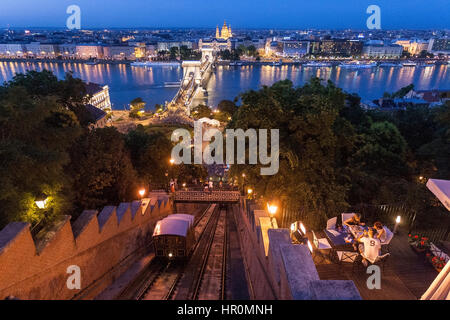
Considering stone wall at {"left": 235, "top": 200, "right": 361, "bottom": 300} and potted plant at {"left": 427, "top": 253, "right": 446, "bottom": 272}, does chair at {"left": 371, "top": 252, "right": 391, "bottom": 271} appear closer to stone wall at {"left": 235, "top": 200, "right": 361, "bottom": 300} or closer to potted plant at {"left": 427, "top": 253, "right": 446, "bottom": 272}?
potted plant at {"left": 427, "top": 253, "right": 446, "bottom": 272}

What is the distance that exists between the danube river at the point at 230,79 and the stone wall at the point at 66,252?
43.4m

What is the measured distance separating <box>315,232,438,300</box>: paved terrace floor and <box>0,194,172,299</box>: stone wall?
4.73 m

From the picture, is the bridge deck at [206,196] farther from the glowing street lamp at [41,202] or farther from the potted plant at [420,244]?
the potted plant at [420,244]

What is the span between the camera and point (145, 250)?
352 inches

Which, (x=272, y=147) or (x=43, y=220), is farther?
(x=272, y=147)

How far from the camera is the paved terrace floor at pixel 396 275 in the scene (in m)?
4.68

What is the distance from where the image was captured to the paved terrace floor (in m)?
4.68

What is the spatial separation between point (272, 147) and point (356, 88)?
6604cm

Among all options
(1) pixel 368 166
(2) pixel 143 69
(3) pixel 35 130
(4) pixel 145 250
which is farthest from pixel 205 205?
(2) pixel 143 69

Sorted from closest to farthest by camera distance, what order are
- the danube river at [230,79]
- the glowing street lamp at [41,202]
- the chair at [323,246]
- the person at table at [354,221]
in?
the glowing street lamp at [41,202] < the chair at [323,246] < the person at table at [354,221] < the danube river at [230,79]

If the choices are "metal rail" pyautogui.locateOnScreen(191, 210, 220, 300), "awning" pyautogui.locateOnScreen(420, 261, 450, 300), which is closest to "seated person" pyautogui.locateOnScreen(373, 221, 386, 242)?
"awning" pyautogui.locateOnScreen(420, 261, 450, 300)

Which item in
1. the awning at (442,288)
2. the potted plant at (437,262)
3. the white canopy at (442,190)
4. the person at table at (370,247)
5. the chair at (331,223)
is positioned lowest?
the chair at (331,223)

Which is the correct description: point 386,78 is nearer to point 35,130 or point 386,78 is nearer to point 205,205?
point 205,205

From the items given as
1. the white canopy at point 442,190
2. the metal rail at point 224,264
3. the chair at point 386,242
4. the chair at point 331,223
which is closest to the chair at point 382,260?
the chair at point 386,242
